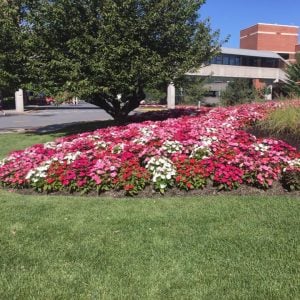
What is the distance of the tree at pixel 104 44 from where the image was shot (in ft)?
40.9

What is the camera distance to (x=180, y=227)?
5.10 meters

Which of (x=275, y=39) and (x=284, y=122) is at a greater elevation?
(x=275, y=39)

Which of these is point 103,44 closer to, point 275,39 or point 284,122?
point 284,122

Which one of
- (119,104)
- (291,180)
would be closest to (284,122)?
(291,180)

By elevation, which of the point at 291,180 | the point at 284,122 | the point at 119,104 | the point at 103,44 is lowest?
the point at 291,180

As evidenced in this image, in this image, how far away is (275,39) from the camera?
249 ft

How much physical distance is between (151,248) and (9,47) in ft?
37.2

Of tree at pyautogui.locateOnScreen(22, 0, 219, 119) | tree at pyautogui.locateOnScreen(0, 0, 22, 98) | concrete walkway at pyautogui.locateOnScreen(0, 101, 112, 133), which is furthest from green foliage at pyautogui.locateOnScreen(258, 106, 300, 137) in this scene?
concrete walkway at pyautogui.locateOnScreen(0, 101, 112, 133)

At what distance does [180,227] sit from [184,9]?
1008 cm

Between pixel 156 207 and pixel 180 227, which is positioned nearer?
pixel 180 227

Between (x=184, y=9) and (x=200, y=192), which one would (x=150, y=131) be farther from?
(x=184, y=9)

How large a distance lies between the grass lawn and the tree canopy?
679 centimetres

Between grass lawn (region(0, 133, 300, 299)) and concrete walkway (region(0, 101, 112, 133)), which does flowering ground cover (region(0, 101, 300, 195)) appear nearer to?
grass lawn (region(0, 133, 300, 299))

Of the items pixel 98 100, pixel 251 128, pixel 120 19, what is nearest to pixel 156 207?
pixel 251 128
